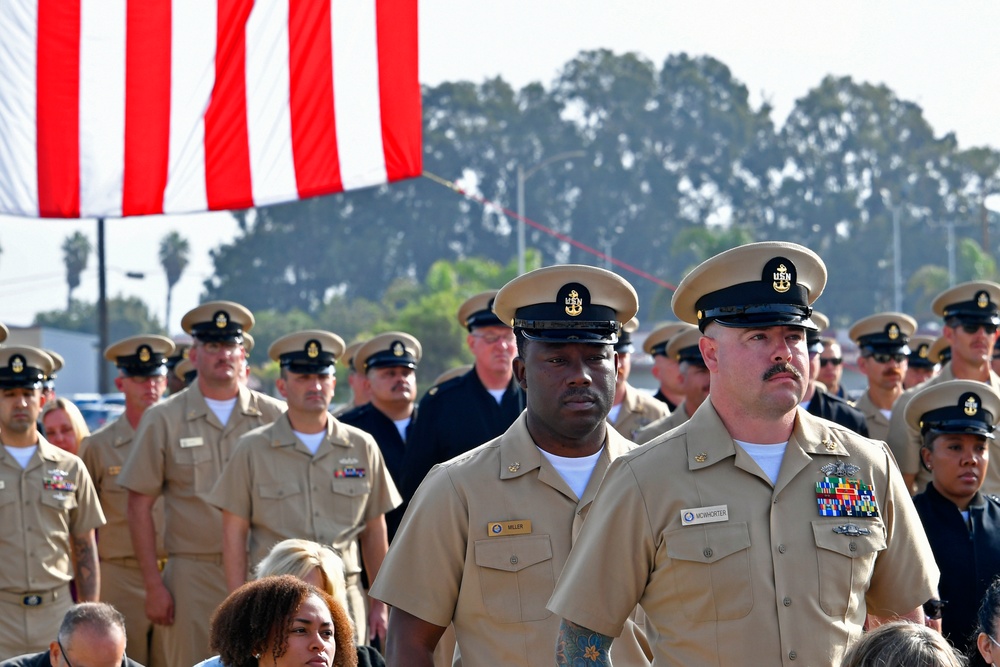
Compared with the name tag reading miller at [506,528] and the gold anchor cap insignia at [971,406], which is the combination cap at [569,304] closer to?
the name tag reading miller at [506,528]

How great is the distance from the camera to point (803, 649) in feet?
11.2

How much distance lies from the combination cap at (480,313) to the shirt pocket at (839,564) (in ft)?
12.6

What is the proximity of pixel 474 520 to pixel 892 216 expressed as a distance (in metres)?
96.1

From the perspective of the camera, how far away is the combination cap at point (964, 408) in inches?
246

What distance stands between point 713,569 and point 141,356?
708 centimetres

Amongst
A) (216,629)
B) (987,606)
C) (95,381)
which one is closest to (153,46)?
(216,629)

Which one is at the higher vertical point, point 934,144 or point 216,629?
point 934,144

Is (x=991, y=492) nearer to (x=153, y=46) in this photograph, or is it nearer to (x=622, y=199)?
(x=153, y=46)

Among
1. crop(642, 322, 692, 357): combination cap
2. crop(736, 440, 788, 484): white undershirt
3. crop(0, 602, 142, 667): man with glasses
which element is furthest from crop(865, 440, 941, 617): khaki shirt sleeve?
crop(642, 322, 692, 357): combination cap

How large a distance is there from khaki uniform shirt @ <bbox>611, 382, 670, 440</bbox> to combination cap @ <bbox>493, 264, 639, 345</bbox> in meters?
4.46

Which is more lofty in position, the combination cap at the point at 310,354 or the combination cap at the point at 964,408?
the combination cap at the point at 310,354

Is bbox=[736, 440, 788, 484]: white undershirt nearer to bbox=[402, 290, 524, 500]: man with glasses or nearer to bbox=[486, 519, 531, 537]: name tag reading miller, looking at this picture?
bbox=[486, 519, 531, 537]: name tag reading miller

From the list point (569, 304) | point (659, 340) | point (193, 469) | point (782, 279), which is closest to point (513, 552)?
point (569, 304)

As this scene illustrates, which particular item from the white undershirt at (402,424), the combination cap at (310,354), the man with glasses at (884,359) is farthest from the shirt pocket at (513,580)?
the man with glasses at (884,359)
